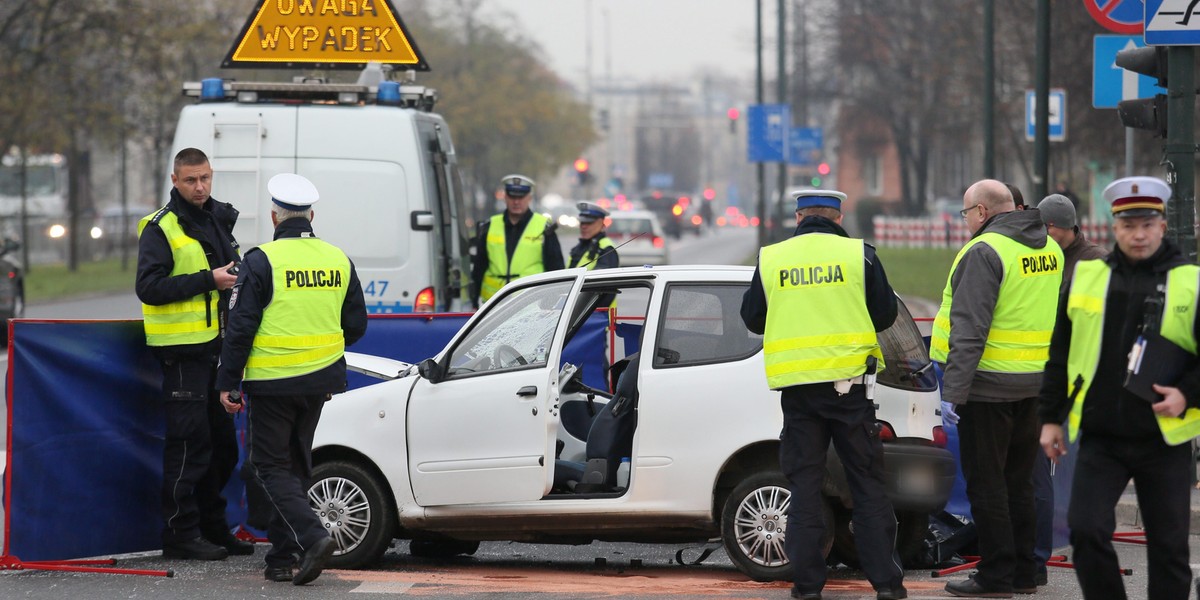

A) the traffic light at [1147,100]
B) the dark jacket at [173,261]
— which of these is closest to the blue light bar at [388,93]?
the dark jacket at [173,261]

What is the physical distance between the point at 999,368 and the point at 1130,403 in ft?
4.94

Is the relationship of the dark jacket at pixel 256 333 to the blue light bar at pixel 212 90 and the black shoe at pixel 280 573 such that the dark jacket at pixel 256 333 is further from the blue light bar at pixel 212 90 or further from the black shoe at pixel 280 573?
the blue light bar at pixel 212 90

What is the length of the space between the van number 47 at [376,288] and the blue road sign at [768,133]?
20353 millimetres

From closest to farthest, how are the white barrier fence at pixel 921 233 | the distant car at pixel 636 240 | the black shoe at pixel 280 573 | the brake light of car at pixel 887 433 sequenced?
1. the brake light of car at pixel 887 433
2. the black shoe at pixel 280 573
3. the distant car at pixel 636 240
4. the white barrier fence at pixel 921 233

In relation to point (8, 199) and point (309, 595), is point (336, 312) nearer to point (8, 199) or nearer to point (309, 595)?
point (309, 595)

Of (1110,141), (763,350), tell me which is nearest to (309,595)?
(763,350)

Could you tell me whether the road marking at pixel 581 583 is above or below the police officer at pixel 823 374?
below

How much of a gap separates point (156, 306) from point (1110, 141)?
21450 millimetres

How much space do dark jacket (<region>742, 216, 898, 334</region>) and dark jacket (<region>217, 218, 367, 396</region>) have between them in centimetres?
183

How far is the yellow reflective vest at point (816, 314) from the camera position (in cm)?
663

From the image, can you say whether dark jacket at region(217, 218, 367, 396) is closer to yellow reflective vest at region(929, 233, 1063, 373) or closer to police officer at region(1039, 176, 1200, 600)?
yellow reflective vest at region(929, 233, 1063, 373)

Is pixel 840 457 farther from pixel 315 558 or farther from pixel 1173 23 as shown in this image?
pixel 1173 23

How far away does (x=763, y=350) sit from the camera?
6.95m

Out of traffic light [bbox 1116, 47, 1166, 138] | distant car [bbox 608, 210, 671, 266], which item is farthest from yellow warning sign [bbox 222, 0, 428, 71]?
distant car [bbox 608, 210, 671, 266]
